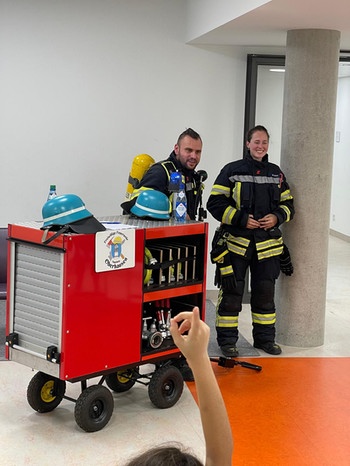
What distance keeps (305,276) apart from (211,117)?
1.97 metres

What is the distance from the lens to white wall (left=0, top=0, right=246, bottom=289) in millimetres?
7012

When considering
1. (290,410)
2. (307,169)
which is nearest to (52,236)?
(290,410)

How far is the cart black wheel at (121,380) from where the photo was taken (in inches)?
196

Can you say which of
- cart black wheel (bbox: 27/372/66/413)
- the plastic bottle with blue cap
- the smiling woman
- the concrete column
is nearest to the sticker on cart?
the plastic bottle with blue cap

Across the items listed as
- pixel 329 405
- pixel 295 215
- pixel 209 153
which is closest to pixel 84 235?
pixel 329 405

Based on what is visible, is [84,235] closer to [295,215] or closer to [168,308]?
[168,308]

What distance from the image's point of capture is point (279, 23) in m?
5.72

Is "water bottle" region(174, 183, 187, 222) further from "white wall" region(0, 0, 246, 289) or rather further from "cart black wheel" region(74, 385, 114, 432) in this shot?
"white wall" region(0, 0, 246, 289)

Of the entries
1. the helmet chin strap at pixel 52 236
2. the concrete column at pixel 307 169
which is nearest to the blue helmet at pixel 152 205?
the helmet chin strap at pixel 52 236

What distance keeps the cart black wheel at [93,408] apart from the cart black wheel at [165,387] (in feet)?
1.09

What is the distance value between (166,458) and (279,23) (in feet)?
15.5

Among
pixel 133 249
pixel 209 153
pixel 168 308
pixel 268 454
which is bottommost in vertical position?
pixel 268 454

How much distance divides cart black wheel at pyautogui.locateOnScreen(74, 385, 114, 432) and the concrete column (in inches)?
85.1

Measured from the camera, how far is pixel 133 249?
14.9ft
